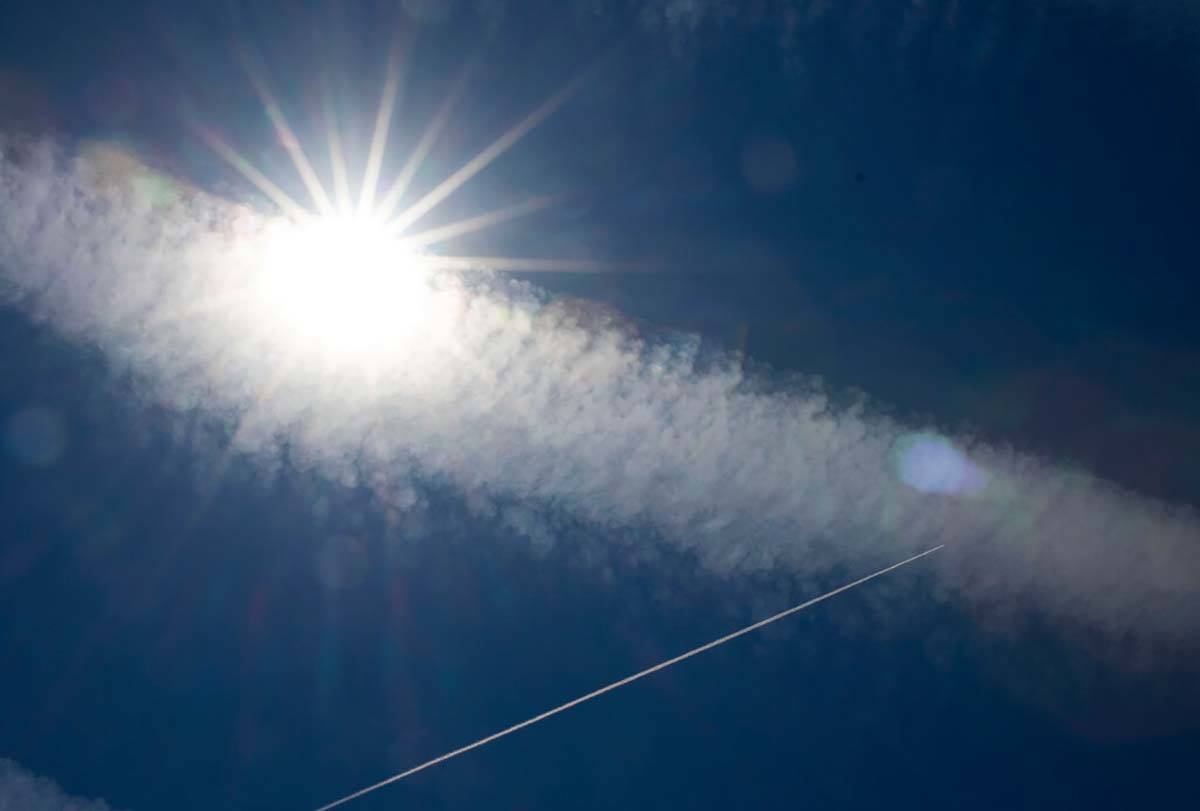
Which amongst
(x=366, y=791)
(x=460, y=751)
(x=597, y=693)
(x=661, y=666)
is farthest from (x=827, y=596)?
(x=366, y=791)

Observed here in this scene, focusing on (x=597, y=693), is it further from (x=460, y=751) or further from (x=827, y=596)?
(x=827, y=596)

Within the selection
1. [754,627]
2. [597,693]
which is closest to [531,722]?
[597,693]

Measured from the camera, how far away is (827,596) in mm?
19266

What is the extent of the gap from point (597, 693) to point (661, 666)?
5.20ft

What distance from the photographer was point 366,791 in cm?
1873

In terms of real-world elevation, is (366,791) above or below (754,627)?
below

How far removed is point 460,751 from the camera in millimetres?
19031

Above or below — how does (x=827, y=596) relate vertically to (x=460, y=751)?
above

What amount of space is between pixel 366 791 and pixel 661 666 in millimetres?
7091

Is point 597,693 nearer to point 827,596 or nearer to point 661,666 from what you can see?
point 661,666

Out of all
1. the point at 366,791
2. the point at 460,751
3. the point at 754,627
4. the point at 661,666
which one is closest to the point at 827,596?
the point at 754,627

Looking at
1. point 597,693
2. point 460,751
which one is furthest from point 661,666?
point 460,751

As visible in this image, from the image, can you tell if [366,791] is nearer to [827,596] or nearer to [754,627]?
[754,627]

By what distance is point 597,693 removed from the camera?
1928 cm
